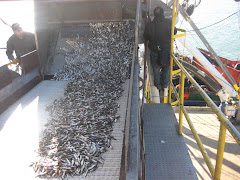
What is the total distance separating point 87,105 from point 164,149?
170 cm

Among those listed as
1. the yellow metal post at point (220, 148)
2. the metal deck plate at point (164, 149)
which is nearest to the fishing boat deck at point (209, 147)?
the metal deck plate at point (164, 149)

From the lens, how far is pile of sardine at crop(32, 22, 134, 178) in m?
2.74

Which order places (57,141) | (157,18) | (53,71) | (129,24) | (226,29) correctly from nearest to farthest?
1. (57,141)
2. (157,18)
3. (53,71)
4. (129,24)
5. (226,29)

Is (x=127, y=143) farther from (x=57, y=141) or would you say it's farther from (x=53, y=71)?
(x=53, y=71)

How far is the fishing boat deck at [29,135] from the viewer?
8.77ft

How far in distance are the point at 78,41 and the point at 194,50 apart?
4.57m

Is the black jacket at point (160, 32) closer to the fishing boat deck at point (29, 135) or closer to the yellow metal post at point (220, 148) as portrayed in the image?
the fishing boat deck at point (29, 135)

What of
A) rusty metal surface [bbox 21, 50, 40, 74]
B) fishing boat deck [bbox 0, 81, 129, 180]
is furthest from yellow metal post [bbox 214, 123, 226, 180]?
rusty metal surface [bbox 21, 50, 40, 74]

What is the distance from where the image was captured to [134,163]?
1.81 m

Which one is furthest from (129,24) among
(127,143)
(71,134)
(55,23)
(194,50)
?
(127,143)

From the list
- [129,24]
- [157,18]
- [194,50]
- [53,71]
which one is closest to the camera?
[157,18]

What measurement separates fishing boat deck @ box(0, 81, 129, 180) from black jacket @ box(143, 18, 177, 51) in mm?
1366

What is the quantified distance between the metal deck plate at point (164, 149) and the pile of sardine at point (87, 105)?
0.71 meters

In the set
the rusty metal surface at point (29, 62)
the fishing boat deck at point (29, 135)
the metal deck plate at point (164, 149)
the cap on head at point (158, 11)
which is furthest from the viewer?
the rusty metal surface at point (29, 62)
